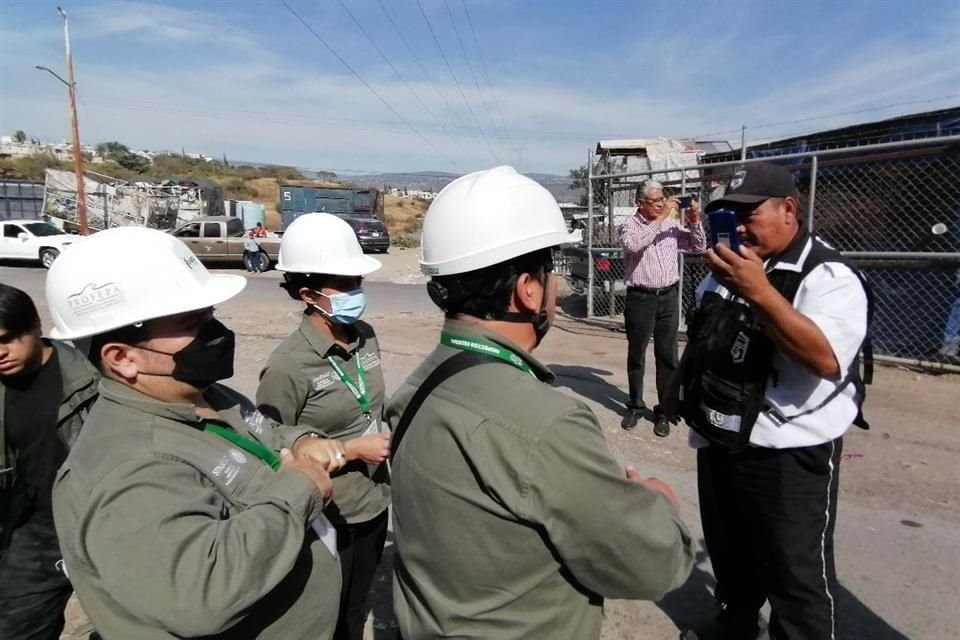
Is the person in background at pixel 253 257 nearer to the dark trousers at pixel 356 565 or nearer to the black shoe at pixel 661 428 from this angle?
the black shoe at pixel 661 428

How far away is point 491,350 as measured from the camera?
55.3 inches

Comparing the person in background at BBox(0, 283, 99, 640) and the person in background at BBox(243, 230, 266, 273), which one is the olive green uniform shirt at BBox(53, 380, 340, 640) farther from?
the person in background at BBox(243, 230, 266, 273)

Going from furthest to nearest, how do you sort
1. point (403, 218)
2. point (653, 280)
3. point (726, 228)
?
1. point (403, 218)
2. point (653, 280)
3. point (726, 228)

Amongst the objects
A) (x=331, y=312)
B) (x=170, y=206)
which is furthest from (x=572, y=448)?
(x=170, y=206)

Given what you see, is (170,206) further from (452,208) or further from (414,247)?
(452,208)

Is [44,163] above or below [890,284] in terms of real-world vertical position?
above

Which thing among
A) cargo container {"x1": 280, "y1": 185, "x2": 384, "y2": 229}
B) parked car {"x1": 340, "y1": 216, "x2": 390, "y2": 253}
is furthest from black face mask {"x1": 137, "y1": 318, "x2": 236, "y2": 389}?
cargo container {"x1": 280, "y1": 185, "x2": 384, "y2": 229}

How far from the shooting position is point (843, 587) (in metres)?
3.20

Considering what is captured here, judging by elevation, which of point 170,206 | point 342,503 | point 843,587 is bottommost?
point 843,587

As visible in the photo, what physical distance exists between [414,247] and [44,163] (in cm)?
4414

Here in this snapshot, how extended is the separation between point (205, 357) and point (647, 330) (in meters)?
4.69

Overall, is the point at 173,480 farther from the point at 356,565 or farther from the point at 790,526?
the point at 790,526

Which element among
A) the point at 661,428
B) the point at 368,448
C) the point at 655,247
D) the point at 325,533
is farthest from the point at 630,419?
the point at 325,533

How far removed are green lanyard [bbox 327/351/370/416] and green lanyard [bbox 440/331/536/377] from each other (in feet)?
4.38
